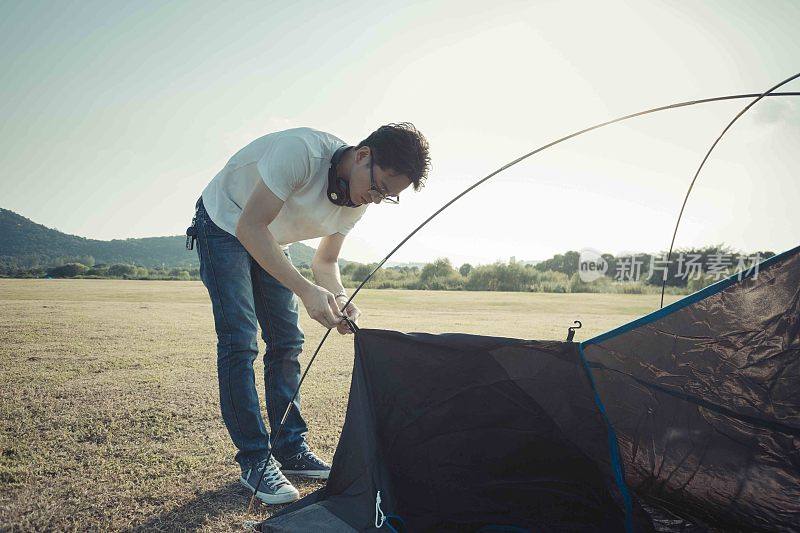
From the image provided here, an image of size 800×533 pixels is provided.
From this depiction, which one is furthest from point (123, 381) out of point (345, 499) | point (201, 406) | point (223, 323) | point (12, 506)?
point (345, 499)

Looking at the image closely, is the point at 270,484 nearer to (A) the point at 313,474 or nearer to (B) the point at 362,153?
(A) the point at 313,474

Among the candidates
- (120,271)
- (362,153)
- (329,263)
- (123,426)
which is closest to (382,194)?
(362,153)

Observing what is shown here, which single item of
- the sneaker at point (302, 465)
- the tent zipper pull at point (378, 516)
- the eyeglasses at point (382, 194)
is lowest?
the sneaker at point (302, 465)

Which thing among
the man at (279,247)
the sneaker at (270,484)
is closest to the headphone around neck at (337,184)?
the man at (279,247)

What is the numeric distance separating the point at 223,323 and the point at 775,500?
1.85m

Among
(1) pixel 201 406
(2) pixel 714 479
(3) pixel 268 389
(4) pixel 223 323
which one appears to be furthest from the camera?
(1) pixel 201 406

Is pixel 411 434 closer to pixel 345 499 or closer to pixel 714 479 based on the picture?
pixel 345 499

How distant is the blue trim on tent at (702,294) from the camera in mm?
1464

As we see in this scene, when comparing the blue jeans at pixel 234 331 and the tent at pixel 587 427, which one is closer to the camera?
the tent at pixel 587 427

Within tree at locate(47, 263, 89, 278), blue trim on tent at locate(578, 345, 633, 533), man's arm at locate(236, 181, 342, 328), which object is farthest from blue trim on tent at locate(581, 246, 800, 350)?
tree at locate(47, 263, 89, 278)

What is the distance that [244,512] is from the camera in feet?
5.64

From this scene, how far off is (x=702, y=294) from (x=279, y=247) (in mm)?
1289

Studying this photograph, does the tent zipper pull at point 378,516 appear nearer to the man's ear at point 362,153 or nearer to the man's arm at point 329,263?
the man's arm at point 329,263

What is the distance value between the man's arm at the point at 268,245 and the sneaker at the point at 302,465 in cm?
74
